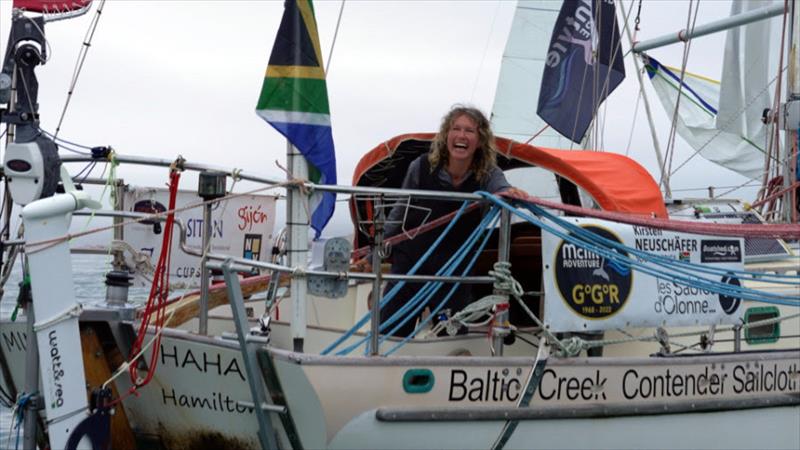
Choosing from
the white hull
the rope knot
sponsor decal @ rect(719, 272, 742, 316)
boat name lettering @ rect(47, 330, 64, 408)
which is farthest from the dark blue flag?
boat name lettering @ rect(47, 330, 64, 408)

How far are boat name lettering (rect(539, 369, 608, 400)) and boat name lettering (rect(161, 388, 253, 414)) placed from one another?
1766 millimetres

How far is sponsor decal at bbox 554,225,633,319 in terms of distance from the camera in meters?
7.89

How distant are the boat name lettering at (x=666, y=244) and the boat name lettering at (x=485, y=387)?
1.29 metres

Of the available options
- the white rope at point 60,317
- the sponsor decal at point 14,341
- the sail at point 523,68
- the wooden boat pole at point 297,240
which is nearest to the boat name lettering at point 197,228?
the sponsor decal at point 14,341

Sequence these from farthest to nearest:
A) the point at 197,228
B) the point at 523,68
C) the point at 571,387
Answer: the point at 523,68
the point at 197,228
the point at 571,387

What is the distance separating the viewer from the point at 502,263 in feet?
25.3

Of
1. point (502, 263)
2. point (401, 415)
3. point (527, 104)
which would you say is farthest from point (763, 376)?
point (527, 104)

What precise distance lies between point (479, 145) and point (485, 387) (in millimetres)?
1684

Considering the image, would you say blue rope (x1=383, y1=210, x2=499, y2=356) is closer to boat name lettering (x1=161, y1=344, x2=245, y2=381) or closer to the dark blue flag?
boat name lettering (x1=161, y1=344, x2=245, y2=381)

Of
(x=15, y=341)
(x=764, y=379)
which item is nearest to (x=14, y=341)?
(x=15, y=341)

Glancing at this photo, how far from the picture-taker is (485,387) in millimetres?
7570

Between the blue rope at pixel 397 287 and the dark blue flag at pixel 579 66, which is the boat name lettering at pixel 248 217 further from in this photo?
the dark blue flag at pixel 579 66

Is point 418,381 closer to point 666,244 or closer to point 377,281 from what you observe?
point 377,281

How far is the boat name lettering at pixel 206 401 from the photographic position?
7562 mm
